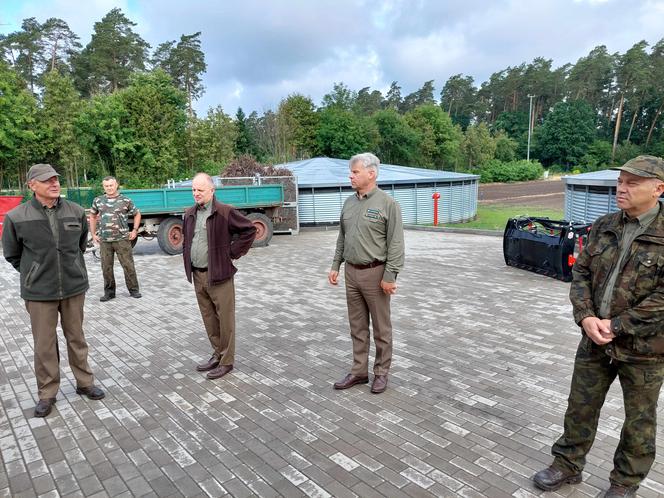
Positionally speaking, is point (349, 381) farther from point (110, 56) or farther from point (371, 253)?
point (110, 56)

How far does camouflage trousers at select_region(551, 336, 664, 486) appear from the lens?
2.43 m

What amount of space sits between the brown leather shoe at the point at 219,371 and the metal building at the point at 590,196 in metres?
11.3

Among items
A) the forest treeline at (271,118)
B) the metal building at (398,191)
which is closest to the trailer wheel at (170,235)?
the metal building at (398,191)

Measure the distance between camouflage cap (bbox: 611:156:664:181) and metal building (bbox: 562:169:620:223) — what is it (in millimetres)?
11247

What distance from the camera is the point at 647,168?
2.38m

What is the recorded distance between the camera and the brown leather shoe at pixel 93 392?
4.06 m

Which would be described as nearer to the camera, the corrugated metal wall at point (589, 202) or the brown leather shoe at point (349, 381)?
the brown leather shoe at point (349, 381)

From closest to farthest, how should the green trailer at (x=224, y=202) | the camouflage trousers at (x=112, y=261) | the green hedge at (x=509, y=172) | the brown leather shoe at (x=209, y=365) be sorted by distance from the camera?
the brown leather shoe at (x=209, y=365) < the camouflage trousers at (x=112, y=261) < the green trailer at (x=224, y=202) < the green hedge at (x=509, y=172)

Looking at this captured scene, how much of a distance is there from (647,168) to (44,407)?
14.7ft

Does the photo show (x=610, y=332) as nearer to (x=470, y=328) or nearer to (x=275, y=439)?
(x=275, y=439)

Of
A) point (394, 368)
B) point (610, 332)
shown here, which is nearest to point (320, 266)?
point (394, 368)

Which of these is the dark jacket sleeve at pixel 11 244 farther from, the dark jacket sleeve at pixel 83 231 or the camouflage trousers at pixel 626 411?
the camouflage trousers at pixel 626 411

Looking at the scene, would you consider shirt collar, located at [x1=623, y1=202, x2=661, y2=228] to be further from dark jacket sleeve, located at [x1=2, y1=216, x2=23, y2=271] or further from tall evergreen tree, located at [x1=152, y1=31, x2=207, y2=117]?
tall evergreen tree, located at [x1=152, y1=31, x2=207, y2=117]

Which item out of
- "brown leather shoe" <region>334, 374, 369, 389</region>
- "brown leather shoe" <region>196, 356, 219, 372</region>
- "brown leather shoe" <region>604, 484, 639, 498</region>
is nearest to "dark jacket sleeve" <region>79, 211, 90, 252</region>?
"brown leather shoe" <region>196, 356, 219, 372</region>
